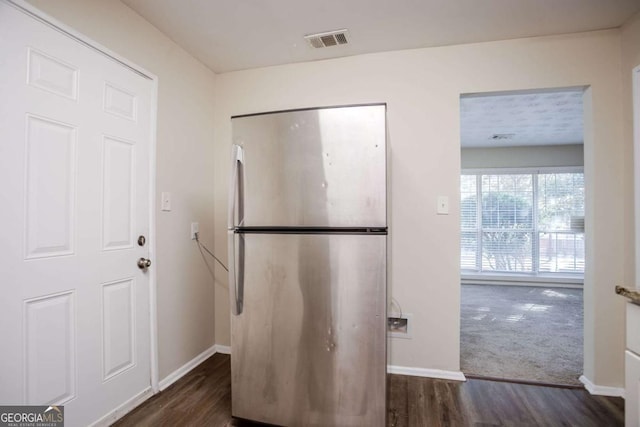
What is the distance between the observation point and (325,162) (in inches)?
58.4

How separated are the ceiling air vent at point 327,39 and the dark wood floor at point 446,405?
2.50 m

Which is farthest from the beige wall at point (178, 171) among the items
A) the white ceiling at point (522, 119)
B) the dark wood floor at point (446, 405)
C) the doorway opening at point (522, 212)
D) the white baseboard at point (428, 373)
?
the doorway opening at point (522, 212)

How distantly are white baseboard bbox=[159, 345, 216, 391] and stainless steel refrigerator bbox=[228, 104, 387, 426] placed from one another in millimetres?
737

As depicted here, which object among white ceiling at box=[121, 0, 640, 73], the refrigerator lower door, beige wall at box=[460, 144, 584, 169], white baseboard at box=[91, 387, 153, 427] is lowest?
white baseboard at box=[91, 387, 153, 427]

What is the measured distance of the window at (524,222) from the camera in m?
5.36

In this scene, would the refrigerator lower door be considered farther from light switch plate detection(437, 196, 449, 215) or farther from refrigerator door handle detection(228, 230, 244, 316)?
A: light switch plate detection(437, 196, 449, 215)

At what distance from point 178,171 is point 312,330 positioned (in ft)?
5.01

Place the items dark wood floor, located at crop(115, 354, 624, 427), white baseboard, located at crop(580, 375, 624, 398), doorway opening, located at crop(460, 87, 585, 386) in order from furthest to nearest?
doorway opening, located at crop(460, 87, 585, 386), white baseboard, located at crop(580, 375, 624, 398), dark wood floor, located at crop(115, 354, 624, 427)

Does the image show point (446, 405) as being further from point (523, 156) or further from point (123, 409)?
point (523, 156)

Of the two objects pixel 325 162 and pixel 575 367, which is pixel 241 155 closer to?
pixel 325 162

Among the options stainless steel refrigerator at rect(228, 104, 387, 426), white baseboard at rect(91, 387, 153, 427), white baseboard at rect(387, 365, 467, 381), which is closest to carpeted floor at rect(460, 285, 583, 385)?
white baseboard at rect(387, 365, 467, 381)

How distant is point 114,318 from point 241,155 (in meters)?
1.21

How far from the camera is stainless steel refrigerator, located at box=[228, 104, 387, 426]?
143 cm

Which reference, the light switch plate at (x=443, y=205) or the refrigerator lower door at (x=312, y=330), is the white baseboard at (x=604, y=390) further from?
the refrigerator lower door at (x=312, y=330)
